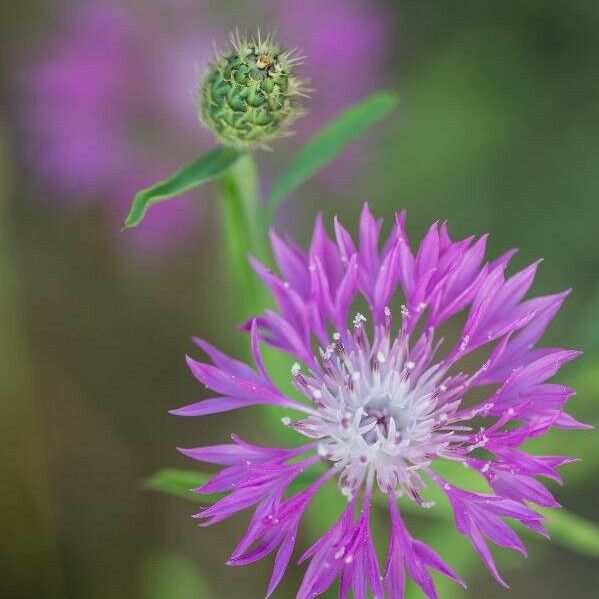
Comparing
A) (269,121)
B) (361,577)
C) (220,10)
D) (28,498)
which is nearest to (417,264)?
(269,121)

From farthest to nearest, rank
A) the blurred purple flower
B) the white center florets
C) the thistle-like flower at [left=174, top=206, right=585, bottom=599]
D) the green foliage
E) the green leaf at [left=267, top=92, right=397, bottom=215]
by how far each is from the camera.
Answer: the blurred purple flower → the green foliage → the green leaf at [left=267, top=92, right=397, bottom=215] → the white center florets → the thistle-like flower at [left=174, top=206, right=585, bottom=599]

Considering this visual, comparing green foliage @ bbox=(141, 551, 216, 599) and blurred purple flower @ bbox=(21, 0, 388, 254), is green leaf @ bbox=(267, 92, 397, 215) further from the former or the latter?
green foliage @ bbox=(141, 551, 216, 599)

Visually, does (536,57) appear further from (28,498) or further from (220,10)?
(28,498)

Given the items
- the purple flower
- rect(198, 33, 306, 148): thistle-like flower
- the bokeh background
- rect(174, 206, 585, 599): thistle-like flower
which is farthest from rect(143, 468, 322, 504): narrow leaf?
the purple flower

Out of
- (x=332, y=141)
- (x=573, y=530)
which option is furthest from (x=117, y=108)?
(x=573, y=530)

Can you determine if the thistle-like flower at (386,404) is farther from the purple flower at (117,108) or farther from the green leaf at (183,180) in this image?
the purple flower at (117,108)

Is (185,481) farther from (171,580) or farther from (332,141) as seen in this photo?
(171,580)
